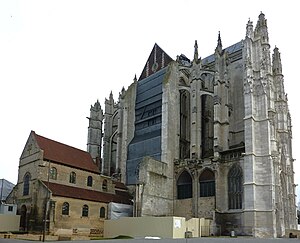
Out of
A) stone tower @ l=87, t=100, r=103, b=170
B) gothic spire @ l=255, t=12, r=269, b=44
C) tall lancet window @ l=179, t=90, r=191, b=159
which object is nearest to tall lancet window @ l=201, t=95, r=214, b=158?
tall lancet window @ l=179, t=90, r=191, b=159

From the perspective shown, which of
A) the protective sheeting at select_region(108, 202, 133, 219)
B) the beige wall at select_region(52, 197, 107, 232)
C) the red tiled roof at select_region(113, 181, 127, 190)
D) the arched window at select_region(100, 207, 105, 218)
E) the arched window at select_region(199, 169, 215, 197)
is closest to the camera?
the beige wall at select_region(52, 197, 107, 232)

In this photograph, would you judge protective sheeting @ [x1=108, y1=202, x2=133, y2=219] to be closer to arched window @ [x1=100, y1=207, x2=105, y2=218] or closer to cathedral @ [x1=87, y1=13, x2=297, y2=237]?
arched window @ [x1=100, y1=207, x2=105, y2=218]

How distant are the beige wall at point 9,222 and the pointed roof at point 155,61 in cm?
3001

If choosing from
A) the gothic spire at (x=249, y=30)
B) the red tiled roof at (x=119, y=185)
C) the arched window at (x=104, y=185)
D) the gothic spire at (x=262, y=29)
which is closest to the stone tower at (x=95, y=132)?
the red tiled roof at (x=119, y=185)

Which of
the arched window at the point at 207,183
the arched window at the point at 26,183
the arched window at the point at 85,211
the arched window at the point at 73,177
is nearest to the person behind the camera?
the arched window at the point at 85,211

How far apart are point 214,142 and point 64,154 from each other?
17201 millimetres

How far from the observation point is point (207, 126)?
49562 mm

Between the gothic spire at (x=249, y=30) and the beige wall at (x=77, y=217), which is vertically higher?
the gothic spire at (x=249, y=30)

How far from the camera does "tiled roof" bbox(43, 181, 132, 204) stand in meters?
36.4

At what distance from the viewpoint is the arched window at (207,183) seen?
4138 centimetres

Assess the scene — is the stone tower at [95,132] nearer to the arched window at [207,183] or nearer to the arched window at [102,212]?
the arched window at [102,212]

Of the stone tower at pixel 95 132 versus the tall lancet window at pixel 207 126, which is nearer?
the tall lancet window at pixel 207 126

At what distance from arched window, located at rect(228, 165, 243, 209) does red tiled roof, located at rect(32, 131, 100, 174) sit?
15646mm

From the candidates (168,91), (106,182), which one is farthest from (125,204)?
(168,91)
